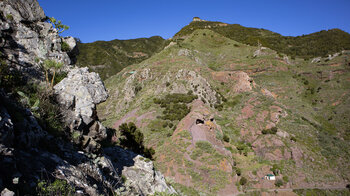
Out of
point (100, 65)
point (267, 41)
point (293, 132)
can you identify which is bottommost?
point (293, 132)

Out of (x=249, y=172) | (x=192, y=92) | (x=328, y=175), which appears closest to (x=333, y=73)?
(x=328, y=175)

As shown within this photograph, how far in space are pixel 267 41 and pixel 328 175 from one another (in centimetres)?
6776

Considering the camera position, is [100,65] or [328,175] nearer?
[328,175]

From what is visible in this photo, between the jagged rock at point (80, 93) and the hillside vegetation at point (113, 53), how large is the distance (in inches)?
2456

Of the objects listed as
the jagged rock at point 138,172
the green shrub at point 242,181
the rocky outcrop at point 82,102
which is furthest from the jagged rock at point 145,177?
the green shrub at point 242,181

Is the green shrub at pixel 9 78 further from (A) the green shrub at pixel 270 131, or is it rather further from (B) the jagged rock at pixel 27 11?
(A) the green shrub at pixel 270 131

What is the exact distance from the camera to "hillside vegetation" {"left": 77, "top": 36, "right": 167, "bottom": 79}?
84.3 m

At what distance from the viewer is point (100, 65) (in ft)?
282

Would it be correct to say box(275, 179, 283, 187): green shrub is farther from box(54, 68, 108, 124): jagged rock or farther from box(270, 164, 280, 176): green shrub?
box(54, 68, 108, 124): jagged rock

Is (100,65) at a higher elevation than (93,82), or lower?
higher

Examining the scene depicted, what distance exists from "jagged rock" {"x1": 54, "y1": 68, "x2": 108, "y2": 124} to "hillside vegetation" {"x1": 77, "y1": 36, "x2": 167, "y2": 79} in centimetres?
6239

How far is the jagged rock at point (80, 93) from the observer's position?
896 cm

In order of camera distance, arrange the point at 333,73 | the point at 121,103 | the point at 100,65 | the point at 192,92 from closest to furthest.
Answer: the point at 192,92 < the point at 121,103 < the point at 333,73 < the point at 100,65

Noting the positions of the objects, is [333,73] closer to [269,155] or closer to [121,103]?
[269,155]
